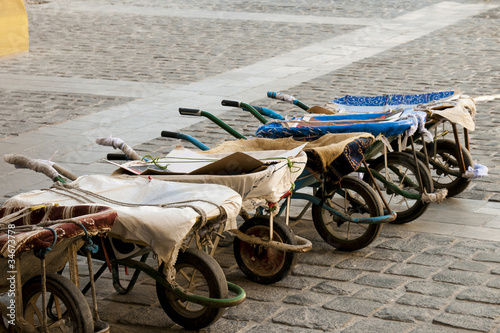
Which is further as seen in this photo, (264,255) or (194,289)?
(264,255)

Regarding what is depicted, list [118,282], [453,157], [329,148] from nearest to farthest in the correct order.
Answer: [118,282] < [329,148] < [453,157]

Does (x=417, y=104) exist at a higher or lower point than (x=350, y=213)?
higher

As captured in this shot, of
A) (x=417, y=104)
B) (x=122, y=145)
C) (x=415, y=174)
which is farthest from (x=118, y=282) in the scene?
(x=417, y=104)

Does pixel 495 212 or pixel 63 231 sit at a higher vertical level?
pixel 63 231

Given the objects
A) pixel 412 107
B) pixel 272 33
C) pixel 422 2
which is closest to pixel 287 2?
pixel 422 2

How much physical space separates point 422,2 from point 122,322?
17.1 m

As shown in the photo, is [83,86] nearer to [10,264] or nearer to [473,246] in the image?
[473,246]

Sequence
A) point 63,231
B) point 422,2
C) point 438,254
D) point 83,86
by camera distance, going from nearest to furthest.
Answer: point 63,231 → point 438,254 → point 83,86 → point 422,2

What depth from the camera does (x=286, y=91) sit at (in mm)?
10805

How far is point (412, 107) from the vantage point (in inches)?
244

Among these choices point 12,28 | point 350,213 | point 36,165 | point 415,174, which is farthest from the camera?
point 12,28

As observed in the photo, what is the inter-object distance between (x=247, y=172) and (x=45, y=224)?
4.46 ft

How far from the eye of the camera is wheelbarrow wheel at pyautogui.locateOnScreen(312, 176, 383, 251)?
5.25m

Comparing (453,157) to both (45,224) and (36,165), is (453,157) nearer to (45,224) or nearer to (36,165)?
(36,165)
